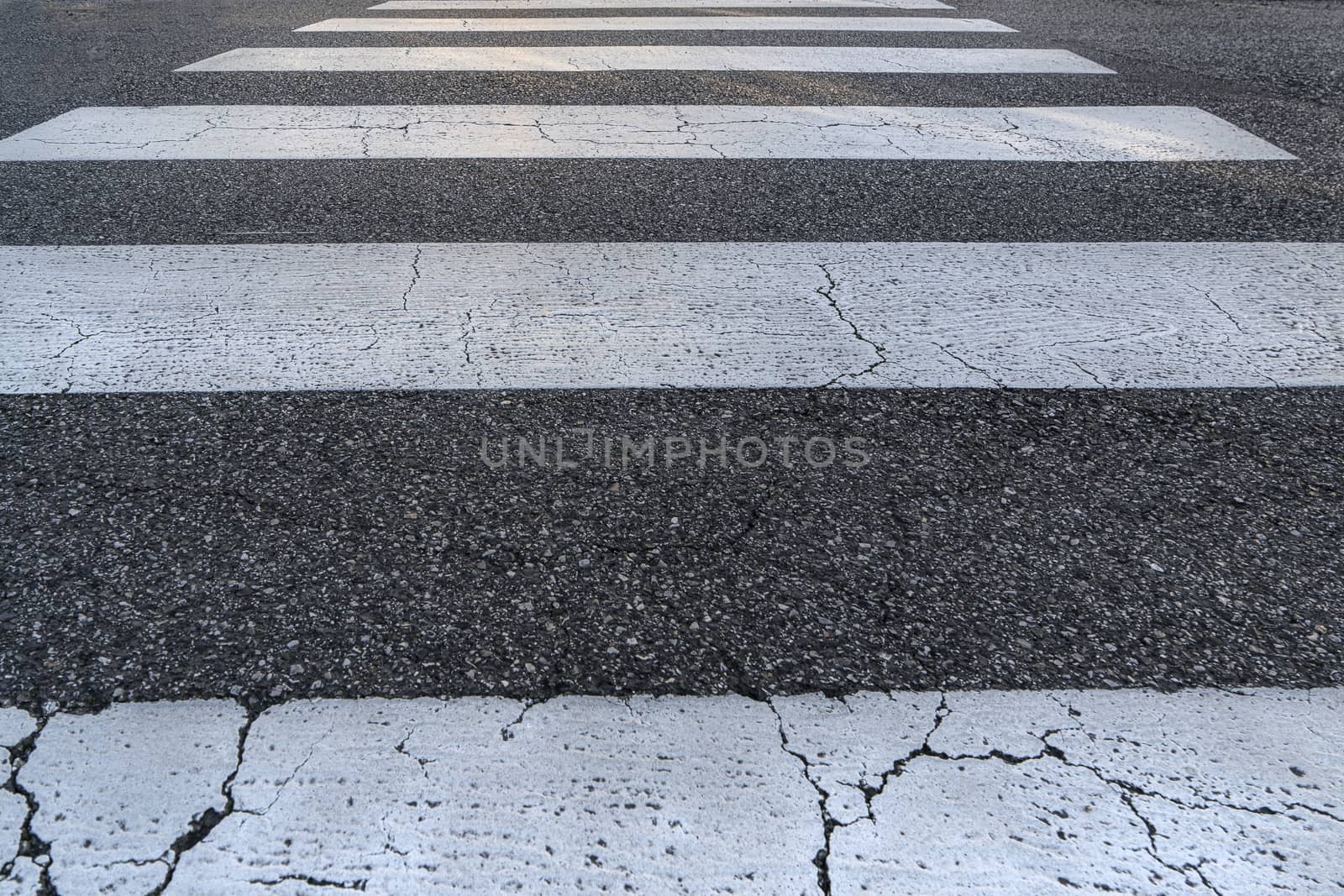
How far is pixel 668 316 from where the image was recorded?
3.56 meters

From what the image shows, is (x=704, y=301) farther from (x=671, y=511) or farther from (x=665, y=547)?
(x=665, y=547)

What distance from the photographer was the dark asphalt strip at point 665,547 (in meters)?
2.08

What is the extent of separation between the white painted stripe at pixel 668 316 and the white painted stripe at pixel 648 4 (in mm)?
6177

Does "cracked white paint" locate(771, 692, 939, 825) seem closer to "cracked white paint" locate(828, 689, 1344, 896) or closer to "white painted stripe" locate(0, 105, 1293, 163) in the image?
"cracked white paint" locate(828, 689, 1344, 896)

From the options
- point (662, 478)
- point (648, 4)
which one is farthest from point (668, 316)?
point (648, 4)

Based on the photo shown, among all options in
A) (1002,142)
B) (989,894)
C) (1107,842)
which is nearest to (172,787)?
(989,894)

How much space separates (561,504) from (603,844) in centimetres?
101

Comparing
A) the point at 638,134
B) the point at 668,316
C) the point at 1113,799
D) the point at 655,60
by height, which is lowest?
the point at 1113,799

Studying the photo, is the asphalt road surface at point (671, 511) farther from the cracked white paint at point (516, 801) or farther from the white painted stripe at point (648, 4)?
the white painted stripe at point (648, 4)

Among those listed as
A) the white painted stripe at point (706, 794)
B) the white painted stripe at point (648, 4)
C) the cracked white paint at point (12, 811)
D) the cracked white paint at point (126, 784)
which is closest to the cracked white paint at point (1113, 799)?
the white painted stripe at point (706, 794)

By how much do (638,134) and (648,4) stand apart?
4594 millimetres

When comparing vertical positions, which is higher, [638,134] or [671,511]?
[638,134]

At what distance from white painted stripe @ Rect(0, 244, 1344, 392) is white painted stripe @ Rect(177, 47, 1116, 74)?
3330mm

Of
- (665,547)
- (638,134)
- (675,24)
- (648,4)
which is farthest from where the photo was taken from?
(648,4)
